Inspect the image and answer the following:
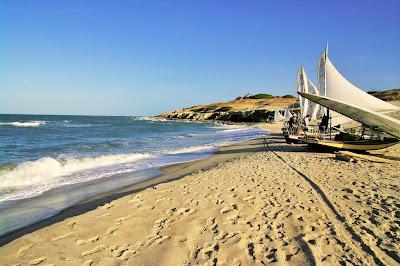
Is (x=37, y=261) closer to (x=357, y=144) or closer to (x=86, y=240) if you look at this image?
(x=86, y=240)

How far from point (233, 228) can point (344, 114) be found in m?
10.3

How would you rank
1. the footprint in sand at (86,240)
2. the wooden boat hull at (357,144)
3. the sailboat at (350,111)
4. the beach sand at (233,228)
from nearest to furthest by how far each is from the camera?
1. the beach sand at (233,228)
2. the footprint in sand at (86,240)
3. the sailboat at (350,111)
4. the wooden boat hull at (357,144)

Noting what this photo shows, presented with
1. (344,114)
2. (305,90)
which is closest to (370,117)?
(344,114)

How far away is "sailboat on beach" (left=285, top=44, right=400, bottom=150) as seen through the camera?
1313 cm

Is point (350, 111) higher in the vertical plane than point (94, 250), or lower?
higher

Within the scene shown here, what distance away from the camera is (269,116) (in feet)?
216

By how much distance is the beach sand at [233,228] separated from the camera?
4.75 meters

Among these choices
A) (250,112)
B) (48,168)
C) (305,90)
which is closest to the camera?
(48,168)

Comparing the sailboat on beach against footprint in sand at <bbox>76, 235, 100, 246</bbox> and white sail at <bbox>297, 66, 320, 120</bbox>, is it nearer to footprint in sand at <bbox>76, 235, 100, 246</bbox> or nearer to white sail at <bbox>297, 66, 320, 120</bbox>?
white sail at <bbox>297, 66, 320, 120</bbox>

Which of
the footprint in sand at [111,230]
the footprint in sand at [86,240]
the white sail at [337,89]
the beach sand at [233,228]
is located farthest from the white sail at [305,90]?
the footprint in sand at [86,240]

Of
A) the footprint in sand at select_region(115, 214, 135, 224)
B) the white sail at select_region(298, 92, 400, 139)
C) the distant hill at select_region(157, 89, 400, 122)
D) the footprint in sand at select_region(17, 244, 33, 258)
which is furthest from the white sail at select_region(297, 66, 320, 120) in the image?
the distant hill at select_region(157, 89, 400, 122)

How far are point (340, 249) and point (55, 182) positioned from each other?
9.83 metres

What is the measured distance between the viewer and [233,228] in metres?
5.80

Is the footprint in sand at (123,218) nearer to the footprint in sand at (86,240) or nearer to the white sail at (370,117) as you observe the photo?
the footprint in sand at (86,240)
